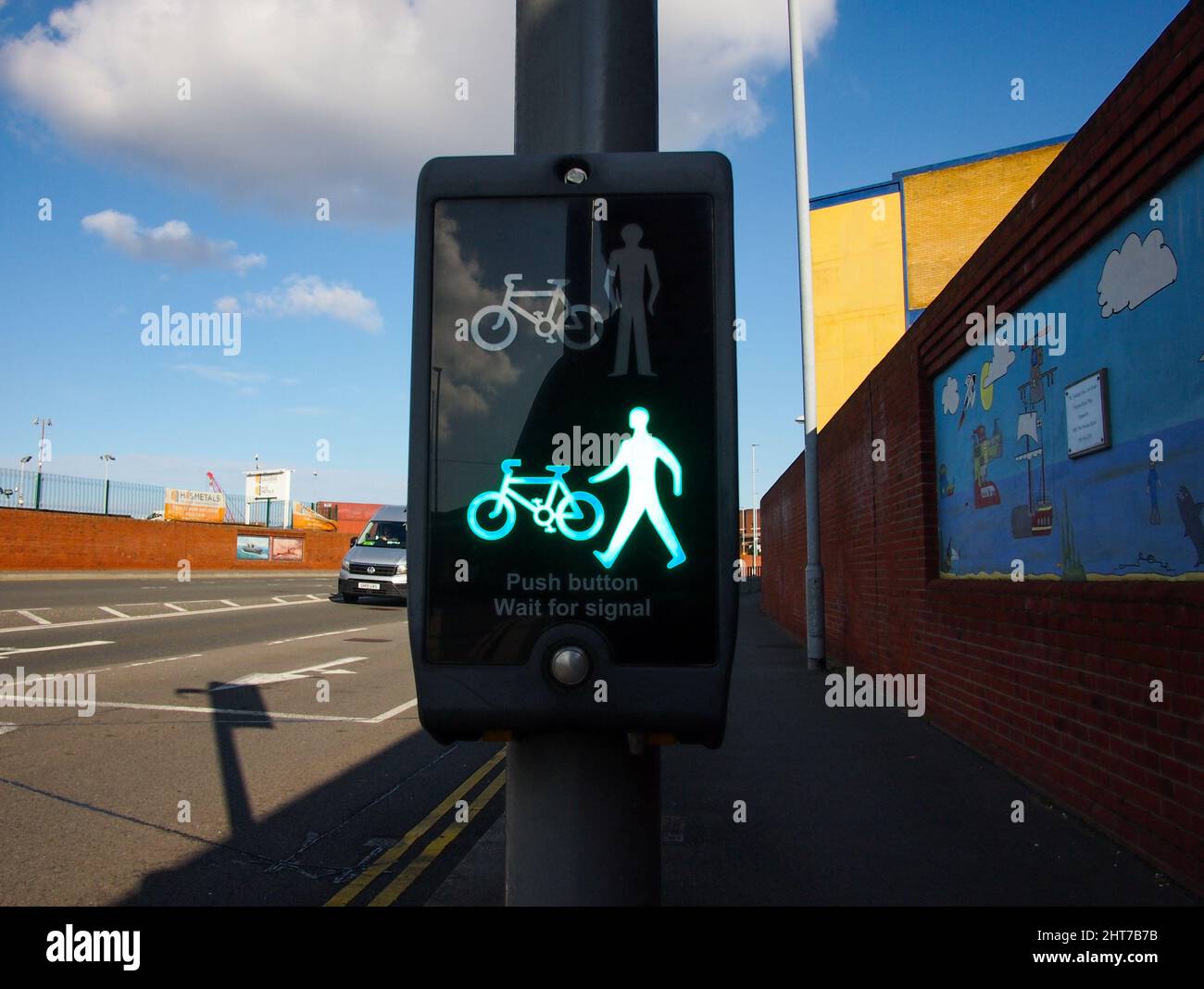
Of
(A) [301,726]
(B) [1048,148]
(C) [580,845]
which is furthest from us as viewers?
(B) [1048,148]

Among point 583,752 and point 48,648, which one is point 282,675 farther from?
point 583,752

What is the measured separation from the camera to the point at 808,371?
1309 cm

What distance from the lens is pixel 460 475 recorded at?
1.80 meters

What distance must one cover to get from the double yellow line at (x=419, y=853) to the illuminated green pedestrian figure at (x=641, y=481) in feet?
9.78

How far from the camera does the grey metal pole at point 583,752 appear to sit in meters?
1.85

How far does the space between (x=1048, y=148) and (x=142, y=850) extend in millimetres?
27638

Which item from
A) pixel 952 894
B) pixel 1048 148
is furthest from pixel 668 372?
pixel 1048 148

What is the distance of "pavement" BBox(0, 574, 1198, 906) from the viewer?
13.6 feet

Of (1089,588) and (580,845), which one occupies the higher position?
(1089,588)

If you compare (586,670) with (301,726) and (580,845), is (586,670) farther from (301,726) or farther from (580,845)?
(301,726)

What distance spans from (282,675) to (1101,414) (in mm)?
8992

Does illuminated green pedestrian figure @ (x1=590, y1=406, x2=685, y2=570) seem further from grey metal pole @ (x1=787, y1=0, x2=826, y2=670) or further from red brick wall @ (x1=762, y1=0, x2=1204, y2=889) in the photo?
grey metal pole @ (x1=787, y1=0, x2=826, y2=670)

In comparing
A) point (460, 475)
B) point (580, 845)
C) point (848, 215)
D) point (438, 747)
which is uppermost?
point (848, 215)

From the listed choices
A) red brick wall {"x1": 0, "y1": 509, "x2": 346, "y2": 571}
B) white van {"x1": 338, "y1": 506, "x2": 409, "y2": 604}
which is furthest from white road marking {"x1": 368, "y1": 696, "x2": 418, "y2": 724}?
red brick wall {"x1": 0, "y1": 509, "x2": 346, "y2": 571}
